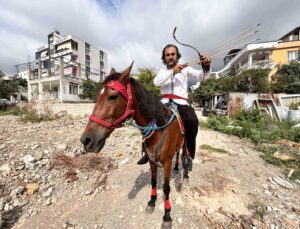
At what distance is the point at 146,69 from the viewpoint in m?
23.0

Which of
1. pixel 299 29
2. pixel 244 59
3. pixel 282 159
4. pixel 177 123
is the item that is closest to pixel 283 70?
pixel 244 59

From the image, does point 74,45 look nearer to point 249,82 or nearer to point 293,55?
point 249,82

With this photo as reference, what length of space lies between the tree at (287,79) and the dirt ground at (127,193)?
20.3m

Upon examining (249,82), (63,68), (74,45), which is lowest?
(249,82)

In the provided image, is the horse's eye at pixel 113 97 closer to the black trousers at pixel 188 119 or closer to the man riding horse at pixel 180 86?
the man riding horse at pixel 180 86

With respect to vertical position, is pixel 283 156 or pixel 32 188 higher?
pixel 283 156

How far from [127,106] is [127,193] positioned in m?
2.24

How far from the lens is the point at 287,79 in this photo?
2078cm

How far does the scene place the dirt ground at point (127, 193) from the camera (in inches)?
103

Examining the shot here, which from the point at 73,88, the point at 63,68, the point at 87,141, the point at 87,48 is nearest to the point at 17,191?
the point at 87,141

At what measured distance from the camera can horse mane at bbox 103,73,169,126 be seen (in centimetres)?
183

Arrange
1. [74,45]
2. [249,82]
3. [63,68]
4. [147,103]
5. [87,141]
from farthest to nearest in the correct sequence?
[74,45], [63,68], [249,82], [147,103], [87,141]

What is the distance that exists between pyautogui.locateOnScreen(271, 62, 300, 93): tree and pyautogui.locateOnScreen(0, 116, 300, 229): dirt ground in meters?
20.3

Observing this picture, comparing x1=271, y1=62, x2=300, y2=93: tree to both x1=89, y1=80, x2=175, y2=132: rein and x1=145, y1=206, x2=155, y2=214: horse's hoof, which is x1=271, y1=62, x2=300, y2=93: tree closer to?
x1=145, y1=206, x2=155, y2=214: horse's hoof
